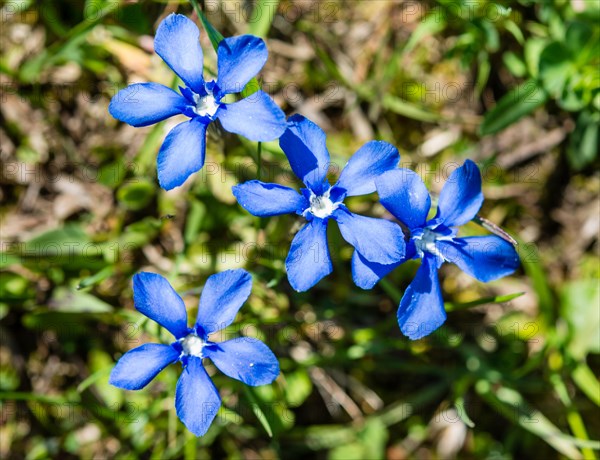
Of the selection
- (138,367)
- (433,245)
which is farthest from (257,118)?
(138,367)

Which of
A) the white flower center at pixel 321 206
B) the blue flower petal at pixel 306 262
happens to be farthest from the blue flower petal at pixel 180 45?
the blue flower petal at pixel 306 262

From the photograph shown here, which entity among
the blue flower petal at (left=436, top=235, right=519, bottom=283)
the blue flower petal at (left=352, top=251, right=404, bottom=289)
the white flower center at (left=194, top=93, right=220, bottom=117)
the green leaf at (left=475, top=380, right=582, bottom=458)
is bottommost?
the green leaf at (left=475, top=380, right=582, bottom=458)

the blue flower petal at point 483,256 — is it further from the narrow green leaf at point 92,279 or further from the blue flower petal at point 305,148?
the narrow green leaf at point 92,279

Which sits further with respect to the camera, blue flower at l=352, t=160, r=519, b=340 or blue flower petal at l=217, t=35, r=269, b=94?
blue flower at l=352, t=160, r=519, b=340

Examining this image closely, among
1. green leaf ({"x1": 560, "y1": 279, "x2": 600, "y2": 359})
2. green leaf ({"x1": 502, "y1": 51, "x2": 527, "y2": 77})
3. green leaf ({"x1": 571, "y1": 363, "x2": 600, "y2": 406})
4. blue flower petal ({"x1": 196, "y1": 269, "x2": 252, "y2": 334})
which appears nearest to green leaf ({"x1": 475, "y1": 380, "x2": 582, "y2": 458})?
green leaf ({"x1": 571, "y1": 363, "x2": 600, "y2": 406})

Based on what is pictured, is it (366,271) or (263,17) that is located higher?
(263,17)

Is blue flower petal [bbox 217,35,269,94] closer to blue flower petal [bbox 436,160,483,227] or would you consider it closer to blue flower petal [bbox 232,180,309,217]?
blue flower petal [bbox 232,180,309,217]

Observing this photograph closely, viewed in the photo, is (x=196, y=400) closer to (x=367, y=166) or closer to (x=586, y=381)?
(x=367, y=166)
